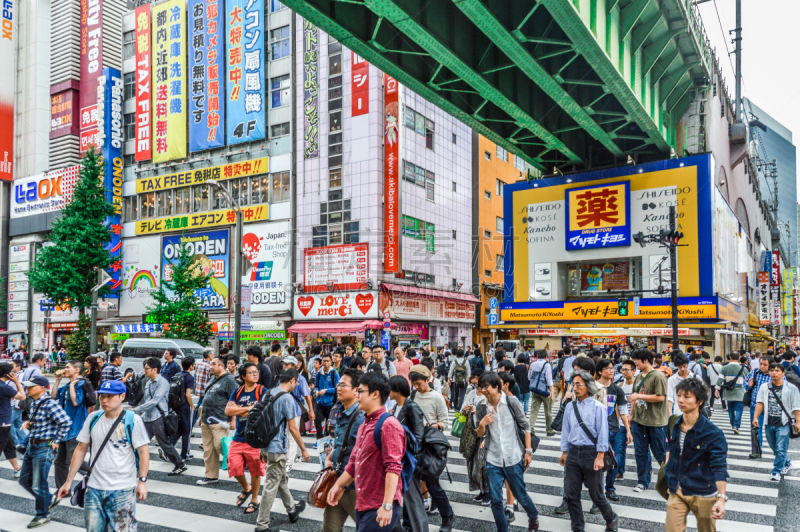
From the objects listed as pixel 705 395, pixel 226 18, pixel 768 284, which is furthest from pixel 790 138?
pixel 705 395

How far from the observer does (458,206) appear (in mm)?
41812

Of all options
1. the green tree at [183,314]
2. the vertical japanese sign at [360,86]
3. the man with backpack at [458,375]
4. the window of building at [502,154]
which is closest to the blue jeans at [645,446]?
the man with backpack at [458,375]

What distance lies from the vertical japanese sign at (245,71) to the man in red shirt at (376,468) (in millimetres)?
34651

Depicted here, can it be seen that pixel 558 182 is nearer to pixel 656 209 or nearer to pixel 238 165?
pixel 656 209

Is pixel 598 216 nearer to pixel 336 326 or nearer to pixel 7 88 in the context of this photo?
pixel 336 326

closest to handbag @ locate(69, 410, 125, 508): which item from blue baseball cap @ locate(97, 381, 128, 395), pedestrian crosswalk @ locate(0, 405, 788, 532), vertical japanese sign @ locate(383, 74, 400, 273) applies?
blue baseball cap @ locate(97, 381, 128, 395)

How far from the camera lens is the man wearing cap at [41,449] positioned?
6906 millimetres

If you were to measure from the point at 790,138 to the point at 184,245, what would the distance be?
184548 millimetres

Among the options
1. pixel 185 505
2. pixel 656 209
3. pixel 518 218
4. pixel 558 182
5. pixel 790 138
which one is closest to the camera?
pixel 185 505

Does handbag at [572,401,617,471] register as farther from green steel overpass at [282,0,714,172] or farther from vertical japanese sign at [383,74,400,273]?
vertical japanese sign at [383,74,400,273]

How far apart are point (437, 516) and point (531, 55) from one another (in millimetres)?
12239

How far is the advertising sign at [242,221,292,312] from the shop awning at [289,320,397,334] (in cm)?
184

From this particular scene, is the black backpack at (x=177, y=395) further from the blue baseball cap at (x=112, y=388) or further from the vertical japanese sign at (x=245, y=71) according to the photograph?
the vertical japanese sign at (x=245, y=71)

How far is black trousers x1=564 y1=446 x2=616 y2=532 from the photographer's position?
6.19 metres
